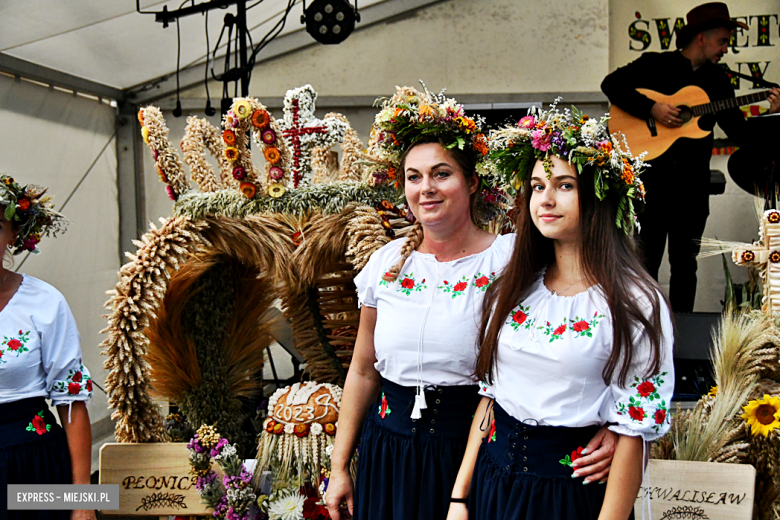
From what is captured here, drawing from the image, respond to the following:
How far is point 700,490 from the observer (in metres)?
1.76

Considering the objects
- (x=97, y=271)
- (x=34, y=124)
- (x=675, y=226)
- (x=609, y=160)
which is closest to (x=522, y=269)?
(x=609, y=160)

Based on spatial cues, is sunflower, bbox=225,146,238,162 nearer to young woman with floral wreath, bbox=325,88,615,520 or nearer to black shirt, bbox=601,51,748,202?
young woman with floral wreath, bbox=325,88,615,520

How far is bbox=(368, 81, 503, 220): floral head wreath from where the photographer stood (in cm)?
158

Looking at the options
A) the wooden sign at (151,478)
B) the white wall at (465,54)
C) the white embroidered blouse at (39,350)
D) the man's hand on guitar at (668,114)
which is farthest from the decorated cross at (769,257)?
the white wall at (465,54)

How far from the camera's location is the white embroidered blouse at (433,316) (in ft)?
4.88

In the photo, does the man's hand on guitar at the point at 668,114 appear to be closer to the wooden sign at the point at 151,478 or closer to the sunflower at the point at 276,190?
the sunflower at the point at 276,190

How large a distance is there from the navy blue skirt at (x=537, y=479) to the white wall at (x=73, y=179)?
8.16ft

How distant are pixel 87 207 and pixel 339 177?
1.97 meters

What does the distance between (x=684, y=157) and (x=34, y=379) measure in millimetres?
2847

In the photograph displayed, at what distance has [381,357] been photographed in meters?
1.60

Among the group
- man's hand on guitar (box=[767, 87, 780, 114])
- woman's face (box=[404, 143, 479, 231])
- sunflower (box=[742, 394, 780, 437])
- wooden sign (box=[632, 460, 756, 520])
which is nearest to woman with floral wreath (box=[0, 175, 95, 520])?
woman's face (box=[404, 143, 479, 231])

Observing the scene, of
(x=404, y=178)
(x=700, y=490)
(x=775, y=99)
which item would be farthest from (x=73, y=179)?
(x=775, y=99)

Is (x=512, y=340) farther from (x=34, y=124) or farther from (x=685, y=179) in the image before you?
(x=34, y=124)

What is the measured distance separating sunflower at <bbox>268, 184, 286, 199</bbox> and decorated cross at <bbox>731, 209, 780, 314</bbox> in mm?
1459
